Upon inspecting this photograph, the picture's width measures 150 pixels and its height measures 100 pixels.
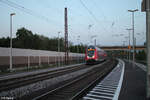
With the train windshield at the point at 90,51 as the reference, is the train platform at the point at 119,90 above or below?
below

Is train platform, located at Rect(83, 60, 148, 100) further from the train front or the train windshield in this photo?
the train windshield

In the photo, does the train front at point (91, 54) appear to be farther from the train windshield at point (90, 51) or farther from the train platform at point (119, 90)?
the train platform at point (119, 90)

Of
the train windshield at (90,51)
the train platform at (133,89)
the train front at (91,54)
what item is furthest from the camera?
the train windshield at (90,51)

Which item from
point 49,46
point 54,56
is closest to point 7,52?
point 54,56

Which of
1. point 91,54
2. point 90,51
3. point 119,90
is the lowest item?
point 119,90

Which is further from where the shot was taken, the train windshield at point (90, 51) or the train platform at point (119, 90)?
the train windshield at point (90, 51)

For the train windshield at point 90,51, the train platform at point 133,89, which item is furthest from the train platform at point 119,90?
the train windshield at point 90,51

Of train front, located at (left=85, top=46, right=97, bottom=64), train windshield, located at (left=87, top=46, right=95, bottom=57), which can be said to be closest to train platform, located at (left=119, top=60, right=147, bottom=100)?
train front, located at (left=85, top=46, right=97, bottom=64)

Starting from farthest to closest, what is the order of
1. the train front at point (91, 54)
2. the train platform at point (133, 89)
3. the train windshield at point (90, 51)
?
the train windshield at point (90, 51) → the train front at point (91, 54) → the train platform at point (133, 89)

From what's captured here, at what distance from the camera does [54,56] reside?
4112 cm

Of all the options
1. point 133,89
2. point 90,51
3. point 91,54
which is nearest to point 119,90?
point 133,89

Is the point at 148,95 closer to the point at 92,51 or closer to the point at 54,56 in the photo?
the point at 92,51

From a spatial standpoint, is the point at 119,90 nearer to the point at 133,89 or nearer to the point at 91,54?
the point at 133,89

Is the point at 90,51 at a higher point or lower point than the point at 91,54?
higher
